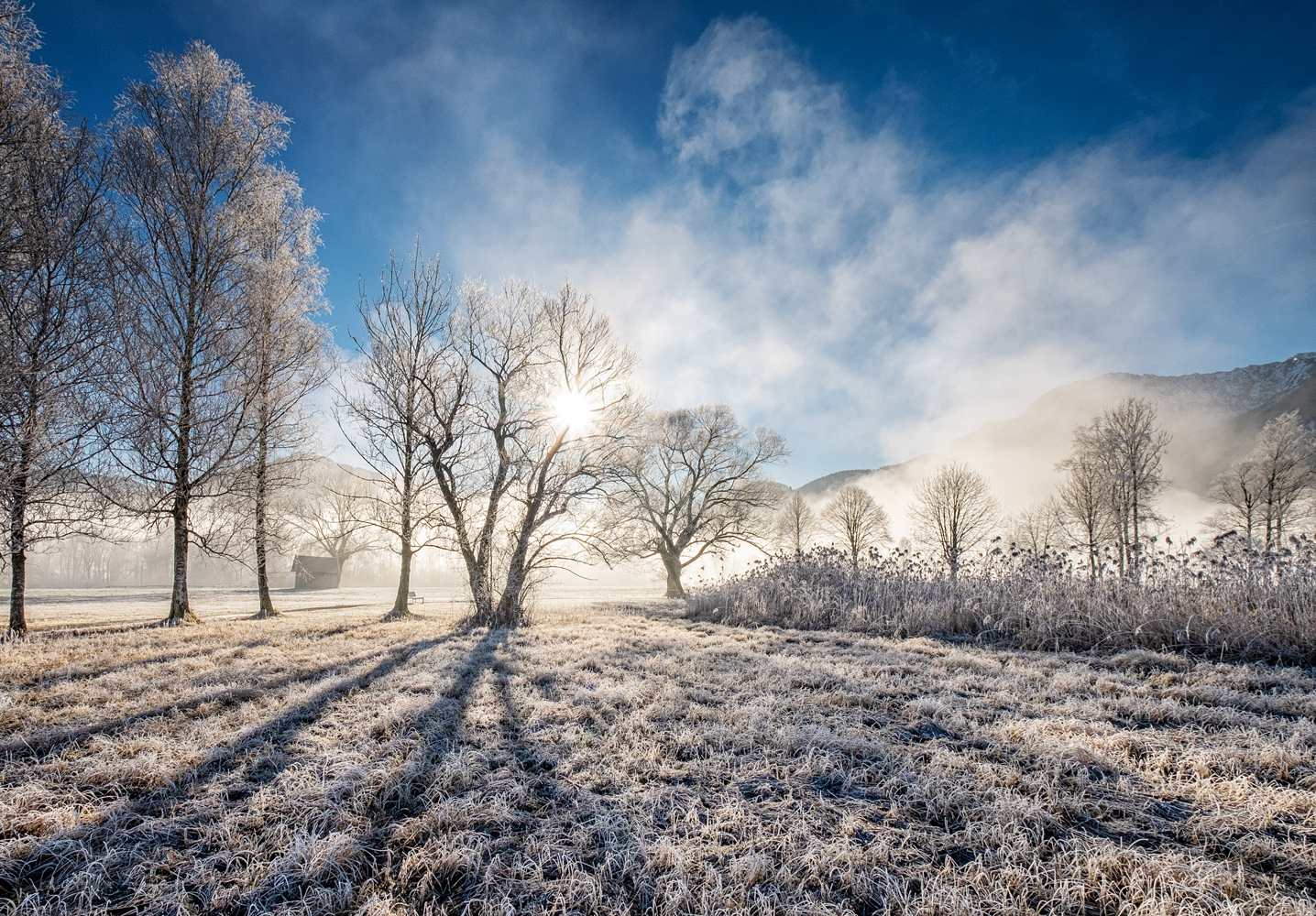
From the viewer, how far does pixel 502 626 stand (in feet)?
32.6

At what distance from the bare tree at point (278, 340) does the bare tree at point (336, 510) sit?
132cm

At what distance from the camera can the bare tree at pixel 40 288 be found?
5.69 metres

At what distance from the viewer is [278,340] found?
36.6 ft

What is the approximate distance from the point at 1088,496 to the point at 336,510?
125 ft

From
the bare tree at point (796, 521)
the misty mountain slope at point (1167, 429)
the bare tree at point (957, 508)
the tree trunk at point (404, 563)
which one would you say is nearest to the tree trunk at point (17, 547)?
the tree trunk at point (404, 563)

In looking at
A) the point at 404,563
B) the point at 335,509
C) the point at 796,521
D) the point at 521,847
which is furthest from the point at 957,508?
the point at 335,509

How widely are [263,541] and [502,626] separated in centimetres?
596

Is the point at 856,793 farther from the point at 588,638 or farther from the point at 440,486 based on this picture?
the point at 440,486

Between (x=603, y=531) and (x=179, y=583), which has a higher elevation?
(x=603, y=531)

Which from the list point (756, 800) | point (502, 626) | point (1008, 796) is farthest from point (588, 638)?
point (1008, 796)

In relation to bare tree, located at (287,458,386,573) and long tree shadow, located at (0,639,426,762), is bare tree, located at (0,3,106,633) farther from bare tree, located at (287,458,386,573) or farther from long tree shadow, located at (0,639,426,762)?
long tree shadow, located at (0,639,426,762)

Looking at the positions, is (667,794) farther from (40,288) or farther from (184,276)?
(184,276)

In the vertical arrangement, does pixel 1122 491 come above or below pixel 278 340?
below

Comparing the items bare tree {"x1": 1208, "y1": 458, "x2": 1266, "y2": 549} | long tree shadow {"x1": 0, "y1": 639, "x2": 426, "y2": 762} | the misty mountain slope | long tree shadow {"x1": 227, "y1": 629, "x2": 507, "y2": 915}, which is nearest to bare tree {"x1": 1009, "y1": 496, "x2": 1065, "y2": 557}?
bare tree {"x1": 1208, "y1": 458, "x2": 1266, "y2": 549}
